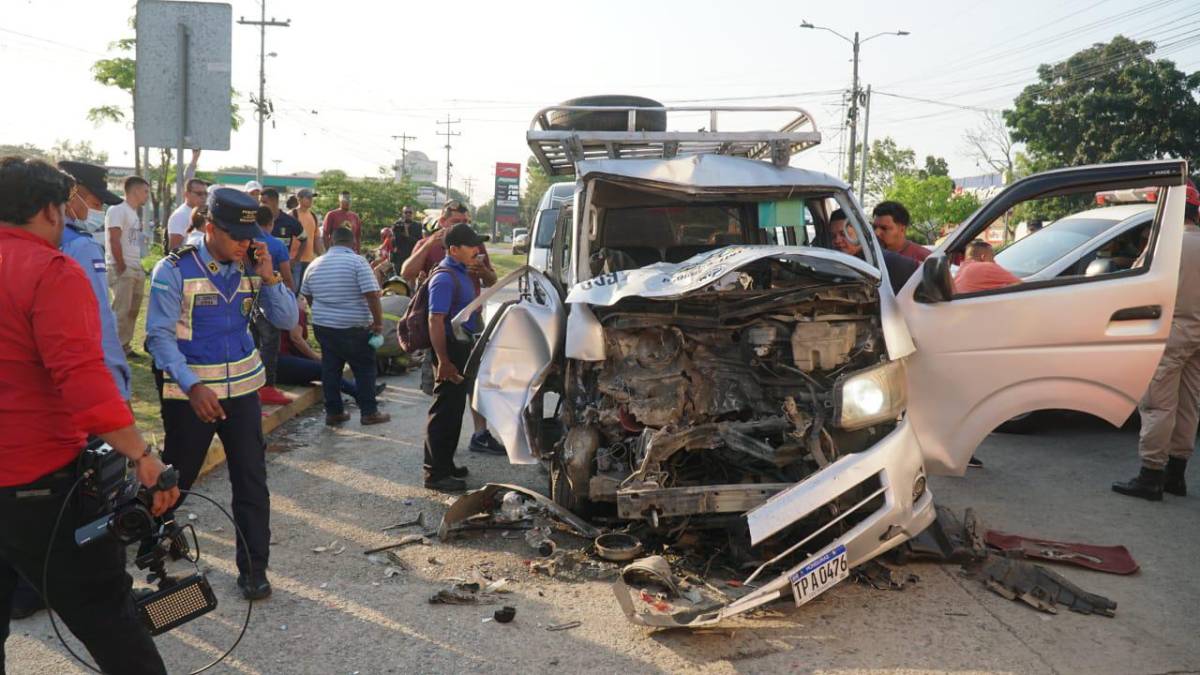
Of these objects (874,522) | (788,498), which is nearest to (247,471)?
(788,498)

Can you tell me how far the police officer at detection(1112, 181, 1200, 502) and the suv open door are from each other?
5.19 feet

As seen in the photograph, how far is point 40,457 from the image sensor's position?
2.61m

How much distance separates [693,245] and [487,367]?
2.01m

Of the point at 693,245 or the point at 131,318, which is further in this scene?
the point at 131,318

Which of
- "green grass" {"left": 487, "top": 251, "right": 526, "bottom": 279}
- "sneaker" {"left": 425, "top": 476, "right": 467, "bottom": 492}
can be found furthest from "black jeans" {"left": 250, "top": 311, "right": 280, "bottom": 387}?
"green grass" {"left": 487, "top": 251, "right": 526, "bottom": 279}

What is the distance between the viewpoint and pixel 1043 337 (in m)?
4.53

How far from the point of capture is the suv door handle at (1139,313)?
447 cm

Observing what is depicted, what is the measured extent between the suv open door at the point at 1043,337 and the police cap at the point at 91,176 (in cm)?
447

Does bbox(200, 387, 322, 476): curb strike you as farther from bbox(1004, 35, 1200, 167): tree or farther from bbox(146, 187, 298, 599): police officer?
bbox(1004, 35, 1200, 167): tree

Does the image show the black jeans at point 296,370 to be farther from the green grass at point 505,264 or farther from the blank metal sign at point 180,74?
the green grass at point 505,264

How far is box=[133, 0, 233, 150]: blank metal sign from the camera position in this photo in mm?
6223

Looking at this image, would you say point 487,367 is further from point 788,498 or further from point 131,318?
point 131,318

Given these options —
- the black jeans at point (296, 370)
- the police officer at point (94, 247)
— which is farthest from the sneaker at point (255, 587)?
the black jeans at point (296, 370)

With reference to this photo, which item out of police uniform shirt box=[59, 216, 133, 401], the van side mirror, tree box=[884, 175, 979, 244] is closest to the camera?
police uniform shirt box=[59, 216, 133, 401]
